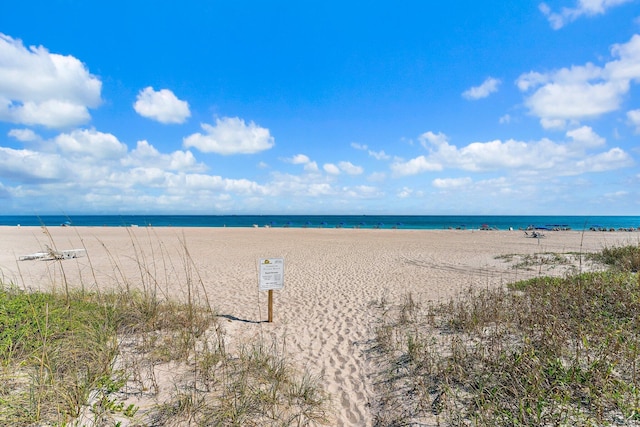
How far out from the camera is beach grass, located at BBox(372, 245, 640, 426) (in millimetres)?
3150

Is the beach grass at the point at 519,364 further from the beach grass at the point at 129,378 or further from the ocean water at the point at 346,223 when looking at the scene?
the ocean water at the point at 346,223

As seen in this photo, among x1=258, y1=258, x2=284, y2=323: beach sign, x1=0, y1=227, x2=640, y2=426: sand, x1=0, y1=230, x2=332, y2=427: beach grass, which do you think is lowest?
x1=0, y1=227, x2=640, y2=426: sand

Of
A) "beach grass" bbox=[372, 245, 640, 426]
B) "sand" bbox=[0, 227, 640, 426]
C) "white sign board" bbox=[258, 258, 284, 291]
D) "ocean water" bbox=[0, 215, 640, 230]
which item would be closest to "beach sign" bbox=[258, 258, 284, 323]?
"white sign board" bbox=[258, 258, 284, 291]

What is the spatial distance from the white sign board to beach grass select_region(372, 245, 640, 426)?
2308 mm

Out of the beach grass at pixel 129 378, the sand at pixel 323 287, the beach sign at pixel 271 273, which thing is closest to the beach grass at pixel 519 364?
the sand at pixel 323 287

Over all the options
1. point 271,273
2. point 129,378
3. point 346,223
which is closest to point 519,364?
point 271,273

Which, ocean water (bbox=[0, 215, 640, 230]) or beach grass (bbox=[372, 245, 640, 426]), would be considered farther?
ocean water (bbox=[0, 215, 640, 230])

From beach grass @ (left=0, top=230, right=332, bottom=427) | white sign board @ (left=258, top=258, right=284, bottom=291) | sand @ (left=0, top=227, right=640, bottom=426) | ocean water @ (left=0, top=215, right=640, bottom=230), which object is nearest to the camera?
beach grass @ (left=0, top=230, right=332, bottom=427)

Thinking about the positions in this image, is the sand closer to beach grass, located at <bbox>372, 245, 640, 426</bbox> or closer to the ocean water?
beach grass, located at <bbox>372, 245, 640, 426</bbox>

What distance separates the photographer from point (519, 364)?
3.80 metres

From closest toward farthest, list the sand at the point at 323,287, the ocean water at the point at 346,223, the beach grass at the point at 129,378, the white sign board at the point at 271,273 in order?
the beach grass at the point at 129,378 < the sand at the point at 323,287 < the white sign board at the point at 271,273 < the ocean water at the point at 346,223

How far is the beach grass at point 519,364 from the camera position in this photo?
3150 mm

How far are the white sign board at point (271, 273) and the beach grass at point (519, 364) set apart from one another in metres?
2.31

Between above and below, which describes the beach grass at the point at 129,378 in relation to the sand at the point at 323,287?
above
